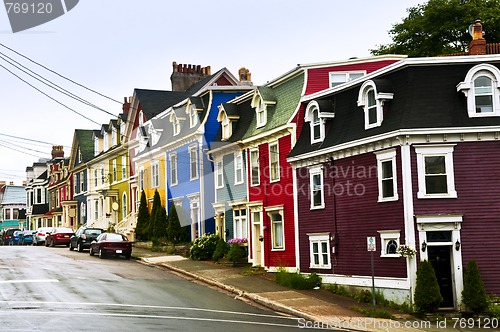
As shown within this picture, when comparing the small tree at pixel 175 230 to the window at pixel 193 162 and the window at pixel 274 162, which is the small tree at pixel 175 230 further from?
the window at pixel 274 162

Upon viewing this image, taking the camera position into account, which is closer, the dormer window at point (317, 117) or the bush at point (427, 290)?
the bush at point (427, 290)

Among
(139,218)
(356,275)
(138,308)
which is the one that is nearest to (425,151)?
(356,275)

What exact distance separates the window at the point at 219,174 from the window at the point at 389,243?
15.2m

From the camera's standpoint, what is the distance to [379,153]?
2519 cm

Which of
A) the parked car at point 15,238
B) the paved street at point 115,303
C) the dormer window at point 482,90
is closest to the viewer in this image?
the paved street at point 115,303

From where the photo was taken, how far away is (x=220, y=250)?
36188mm

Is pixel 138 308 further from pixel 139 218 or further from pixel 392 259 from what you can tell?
pixel 139 218

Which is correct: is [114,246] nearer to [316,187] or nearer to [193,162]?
[193,162]

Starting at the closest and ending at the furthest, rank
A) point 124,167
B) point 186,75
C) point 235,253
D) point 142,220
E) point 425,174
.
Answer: point 425,174, point 235,253, point 142,220, point 124,167, point 186,75

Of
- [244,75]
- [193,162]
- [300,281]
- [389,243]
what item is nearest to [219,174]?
[193,162]

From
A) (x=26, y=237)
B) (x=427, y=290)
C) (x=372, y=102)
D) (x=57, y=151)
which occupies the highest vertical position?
(x=57, y=151)

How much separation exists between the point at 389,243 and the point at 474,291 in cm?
351

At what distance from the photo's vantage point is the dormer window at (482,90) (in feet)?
78.9

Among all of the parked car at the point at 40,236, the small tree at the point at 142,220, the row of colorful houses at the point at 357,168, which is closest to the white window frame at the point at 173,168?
the row of colorful houses at the point at 357,168
